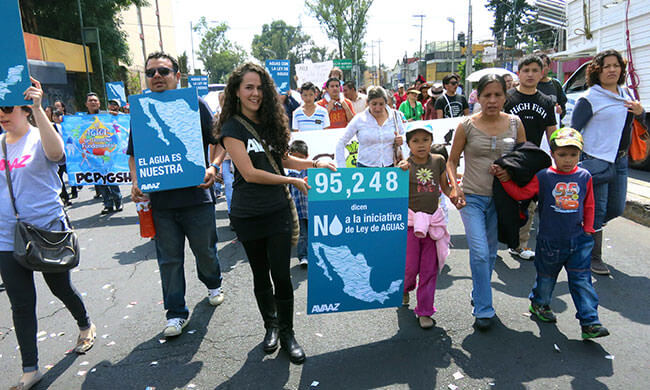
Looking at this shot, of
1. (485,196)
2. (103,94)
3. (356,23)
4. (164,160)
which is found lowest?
(485,196)

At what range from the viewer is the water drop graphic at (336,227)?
3.25 meters

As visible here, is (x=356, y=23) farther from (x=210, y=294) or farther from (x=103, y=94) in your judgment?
(x=210, y=294)

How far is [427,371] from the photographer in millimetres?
3025

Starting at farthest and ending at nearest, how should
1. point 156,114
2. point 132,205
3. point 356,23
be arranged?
point 356,23 → point 132,205 → point 156,114

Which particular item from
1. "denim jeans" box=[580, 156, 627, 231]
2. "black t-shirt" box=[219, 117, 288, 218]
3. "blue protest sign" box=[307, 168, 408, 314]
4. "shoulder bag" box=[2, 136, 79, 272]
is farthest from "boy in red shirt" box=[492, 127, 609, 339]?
"shoulder bag" box=[2, 136, 79, 272]

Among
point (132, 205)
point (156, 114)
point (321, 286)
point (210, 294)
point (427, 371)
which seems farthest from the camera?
point (132, 205)

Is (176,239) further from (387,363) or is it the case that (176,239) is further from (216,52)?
(216,52)

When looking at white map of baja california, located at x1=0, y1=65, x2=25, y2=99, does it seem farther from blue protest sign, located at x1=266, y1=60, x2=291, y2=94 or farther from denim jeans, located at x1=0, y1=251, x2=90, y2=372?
blue protest sign, located at x1=266, y1=60, x2=291, y2=94

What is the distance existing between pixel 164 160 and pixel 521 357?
3067 mm

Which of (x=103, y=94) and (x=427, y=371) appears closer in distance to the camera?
(x=427, y=371)

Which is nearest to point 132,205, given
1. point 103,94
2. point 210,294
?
point 210,294

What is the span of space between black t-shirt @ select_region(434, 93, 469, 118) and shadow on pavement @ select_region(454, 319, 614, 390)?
524 centimetres

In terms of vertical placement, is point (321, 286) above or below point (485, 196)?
below

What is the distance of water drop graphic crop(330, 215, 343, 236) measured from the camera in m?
3.25
